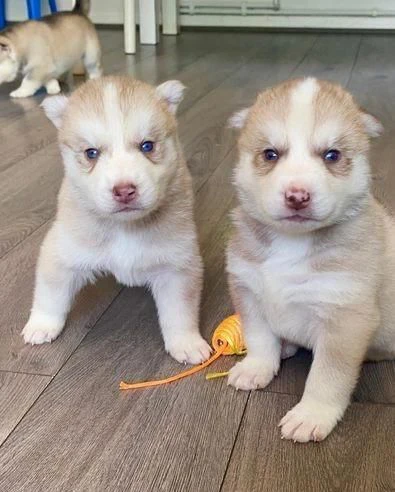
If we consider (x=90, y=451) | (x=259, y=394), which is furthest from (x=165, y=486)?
(x=259, y=394)

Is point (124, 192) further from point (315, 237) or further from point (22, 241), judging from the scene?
point (22, 241)

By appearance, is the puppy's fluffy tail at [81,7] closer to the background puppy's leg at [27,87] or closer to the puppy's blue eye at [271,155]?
the background puppy's leg at [27,87]

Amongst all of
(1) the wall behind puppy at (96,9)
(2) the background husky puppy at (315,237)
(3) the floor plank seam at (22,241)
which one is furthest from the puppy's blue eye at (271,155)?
(1) the wall behind puppy at (96,9)

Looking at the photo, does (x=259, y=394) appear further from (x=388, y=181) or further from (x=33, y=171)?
(x=33, y=171)

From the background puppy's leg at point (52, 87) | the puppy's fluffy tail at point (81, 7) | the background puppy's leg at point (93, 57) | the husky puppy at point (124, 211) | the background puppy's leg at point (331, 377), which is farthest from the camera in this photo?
the puppy's fluffy tail at point (81, 7)

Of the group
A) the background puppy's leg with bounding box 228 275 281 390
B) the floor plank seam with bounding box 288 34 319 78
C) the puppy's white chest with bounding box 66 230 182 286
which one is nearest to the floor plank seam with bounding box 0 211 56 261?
the puppy's white chest with bounding box 66 230 182 286

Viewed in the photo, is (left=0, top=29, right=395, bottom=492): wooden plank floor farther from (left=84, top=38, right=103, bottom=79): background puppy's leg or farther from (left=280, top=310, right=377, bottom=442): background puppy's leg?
(left=84, top=38, right=103, bottom=79): background puppy's leg
